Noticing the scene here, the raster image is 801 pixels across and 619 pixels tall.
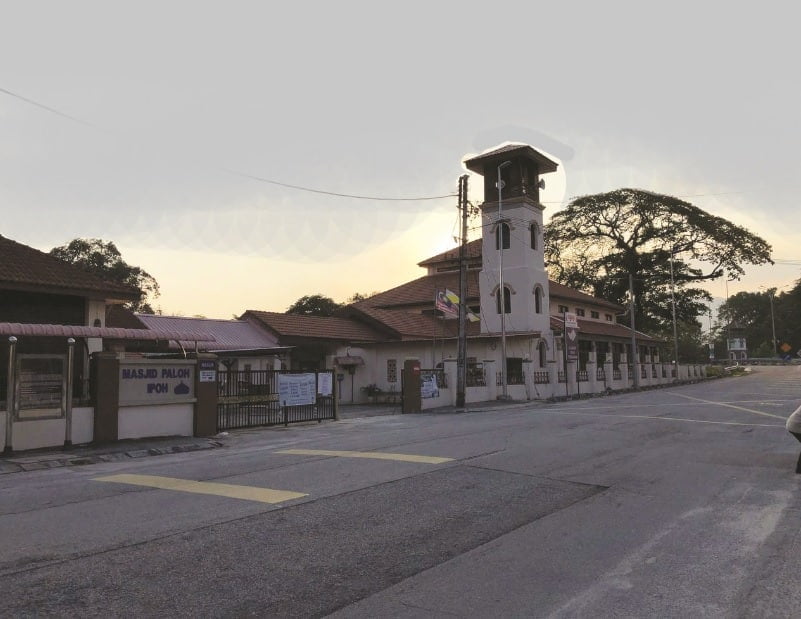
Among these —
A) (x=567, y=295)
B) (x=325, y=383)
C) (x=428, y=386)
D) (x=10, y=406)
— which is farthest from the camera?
(x=567, y=295)

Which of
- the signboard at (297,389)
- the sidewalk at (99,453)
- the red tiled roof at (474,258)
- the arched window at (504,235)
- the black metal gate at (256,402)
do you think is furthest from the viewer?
the red tiled roof at (474,258)

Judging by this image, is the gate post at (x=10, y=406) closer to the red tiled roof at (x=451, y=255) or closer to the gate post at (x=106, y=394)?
the gate post at (x=106, y=394)

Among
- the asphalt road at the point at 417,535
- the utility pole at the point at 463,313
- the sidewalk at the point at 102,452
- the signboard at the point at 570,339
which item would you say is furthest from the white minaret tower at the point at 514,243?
the asphalt road at the point at 417,535

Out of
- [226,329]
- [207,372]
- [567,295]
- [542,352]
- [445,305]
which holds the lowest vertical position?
[207,372]

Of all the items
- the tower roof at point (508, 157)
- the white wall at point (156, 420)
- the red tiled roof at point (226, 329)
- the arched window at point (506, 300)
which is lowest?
the white wall at point (156, 420)

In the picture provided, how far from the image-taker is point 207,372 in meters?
17.4

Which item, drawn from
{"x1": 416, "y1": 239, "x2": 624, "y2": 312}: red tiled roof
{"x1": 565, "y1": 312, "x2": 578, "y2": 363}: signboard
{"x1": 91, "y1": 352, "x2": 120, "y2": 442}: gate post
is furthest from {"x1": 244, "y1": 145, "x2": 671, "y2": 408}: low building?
{"x1": 91, "y1": 352, "x2": 120, "y2": 442}: gate post

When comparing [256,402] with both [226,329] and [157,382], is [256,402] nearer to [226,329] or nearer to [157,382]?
[157,382]

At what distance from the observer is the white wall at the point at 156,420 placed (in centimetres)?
1553

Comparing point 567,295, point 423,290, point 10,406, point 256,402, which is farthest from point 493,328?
point 10,406

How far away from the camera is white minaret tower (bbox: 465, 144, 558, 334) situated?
3884 centimetres

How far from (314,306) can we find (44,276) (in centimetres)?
5536

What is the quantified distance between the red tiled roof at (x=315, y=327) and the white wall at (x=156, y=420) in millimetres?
17879

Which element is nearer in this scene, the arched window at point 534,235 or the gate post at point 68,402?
the gate post at point 68,402
